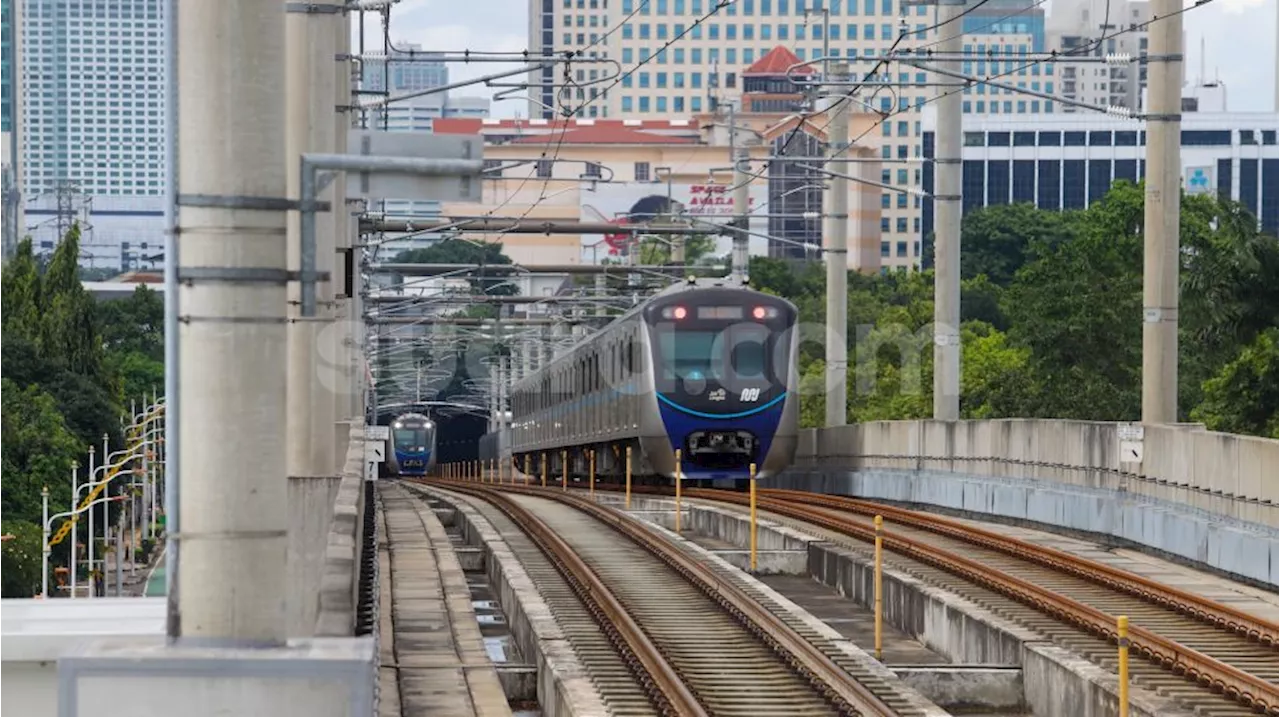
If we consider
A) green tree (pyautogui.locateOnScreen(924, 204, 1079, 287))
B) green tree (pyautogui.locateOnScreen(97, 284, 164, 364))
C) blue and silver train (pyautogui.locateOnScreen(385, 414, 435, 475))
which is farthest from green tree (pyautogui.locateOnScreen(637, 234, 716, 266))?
blue and silver train (pyautogui.locateOnScreen(385, 414, 435, 475))

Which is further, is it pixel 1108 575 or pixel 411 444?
pixel 411 444

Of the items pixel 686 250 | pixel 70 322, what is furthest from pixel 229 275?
pixel 686 250

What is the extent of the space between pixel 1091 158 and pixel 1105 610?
173344 mm

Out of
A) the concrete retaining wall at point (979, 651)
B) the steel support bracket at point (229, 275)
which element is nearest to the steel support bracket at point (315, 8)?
the concrete retaining wall at point (979, 651)

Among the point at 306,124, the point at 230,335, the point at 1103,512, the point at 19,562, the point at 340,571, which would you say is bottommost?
the point at 19,562

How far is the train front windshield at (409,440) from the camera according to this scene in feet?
267

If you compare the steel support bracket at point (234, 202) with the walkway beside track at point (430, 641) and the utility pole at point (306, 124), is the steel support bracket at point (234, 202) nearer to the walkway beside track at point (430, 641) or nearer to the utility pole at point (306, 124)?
the walkway beside track at point (430, 641)

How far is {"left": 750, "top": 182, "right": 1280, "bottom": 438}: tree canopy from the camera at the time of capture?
48500mm

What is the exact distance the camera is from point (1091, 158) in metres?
189

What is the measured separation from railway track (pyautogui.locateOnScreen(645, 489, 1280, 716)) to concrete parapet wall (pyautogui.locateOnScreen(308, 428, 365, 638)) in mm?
5168

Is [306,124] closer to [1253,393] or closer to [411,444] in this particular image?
[1253,393]

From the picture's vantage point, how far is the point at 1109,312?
61750mm

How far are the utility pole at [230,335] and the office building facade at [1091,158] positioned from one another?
17535 cm

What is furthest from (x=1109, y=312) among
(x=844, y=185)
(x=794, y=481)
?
(x=844, y=185)
